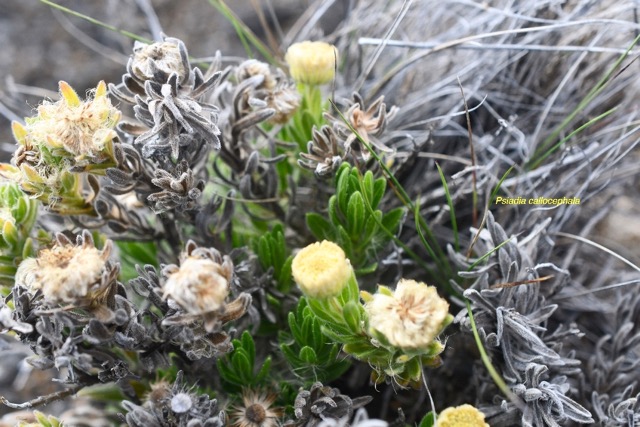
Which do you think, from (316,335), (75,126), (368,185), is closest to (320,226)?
(368,185)

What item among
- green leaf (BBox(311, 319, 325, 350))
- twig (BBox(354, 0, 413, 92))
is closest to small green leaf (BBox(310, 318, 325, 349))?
green leaf (BBox(311, 319, 325, 350))

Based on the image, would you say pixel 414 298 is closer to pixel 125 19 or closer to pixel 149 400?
pixel 149 400

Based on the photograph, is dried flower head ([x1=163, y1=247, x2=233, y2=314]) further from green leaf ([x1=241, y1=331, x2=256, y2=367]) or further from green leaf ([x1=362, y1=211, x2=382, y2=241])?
green leaf ([x1=362, y1=211, x2=382, y2=241])

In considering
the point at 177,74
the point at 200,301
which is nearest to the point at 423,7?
the point at 177,74

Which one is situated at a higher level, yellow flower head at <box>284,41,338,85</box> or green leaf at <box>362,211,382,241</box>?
yellow flower head at <box>284,41,338,85</box>

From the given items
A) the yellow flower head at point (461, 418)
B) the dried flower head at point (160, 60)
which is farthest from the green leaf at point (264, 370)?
the dried flower head at point (160, 60)

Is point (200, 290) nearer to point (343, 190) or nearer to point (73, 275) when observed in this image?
point (73, 275)
